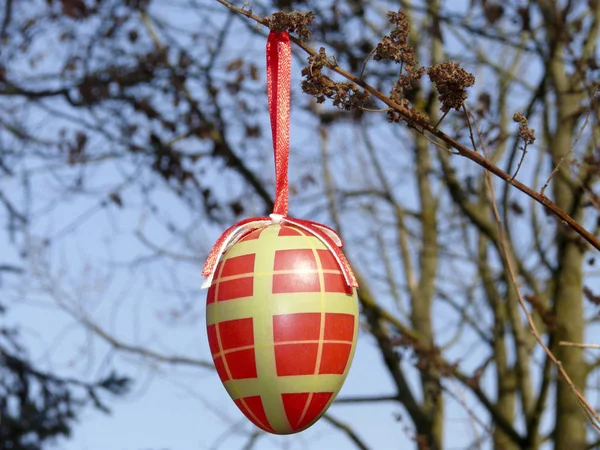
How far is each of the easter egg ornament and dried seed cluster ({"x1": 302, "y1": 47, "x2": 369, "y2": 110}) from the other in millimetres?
243

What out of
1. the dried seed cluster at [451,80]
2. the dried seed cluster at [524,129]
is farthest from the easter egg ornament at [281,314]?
the dried seed cluster at [524,129]

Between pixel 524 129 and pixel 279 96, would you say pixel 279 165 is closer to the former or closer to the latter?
pixel 279 96

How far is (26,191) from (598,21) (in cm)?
412

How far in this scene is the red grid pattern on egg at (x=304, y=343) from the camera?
7.86 ft

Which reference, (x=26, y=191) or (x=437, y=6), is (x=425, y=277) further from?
(x=26, y=191)

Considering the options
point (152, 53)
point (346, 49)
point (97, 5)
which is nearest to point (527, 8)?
point (346, 49)

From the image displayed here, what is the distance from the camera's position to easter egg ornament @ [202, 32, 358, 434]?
7.89 feet

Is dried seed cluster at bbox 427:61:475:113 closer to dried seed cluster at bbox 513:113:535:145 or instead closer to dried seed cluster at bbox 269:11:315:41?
dried seed cluster at bbox 513:113:535:145

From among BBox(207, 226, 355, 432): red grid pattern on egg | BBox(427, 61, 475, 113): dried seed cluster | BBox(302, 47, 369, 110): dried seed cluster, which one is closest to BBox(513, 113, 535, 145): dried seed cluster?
BBox(427, 61, 475, 113): dried seed cluster

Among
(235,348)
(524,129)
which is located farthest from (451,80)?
(235,348)

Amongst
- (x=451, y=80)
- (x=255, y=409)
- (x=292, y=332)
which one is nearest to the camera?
(x=451, y=80)

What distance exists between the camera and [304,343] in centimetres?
241

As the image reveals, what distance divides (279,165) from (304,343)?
0.51 meters

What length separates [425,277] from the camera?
7312 mm
